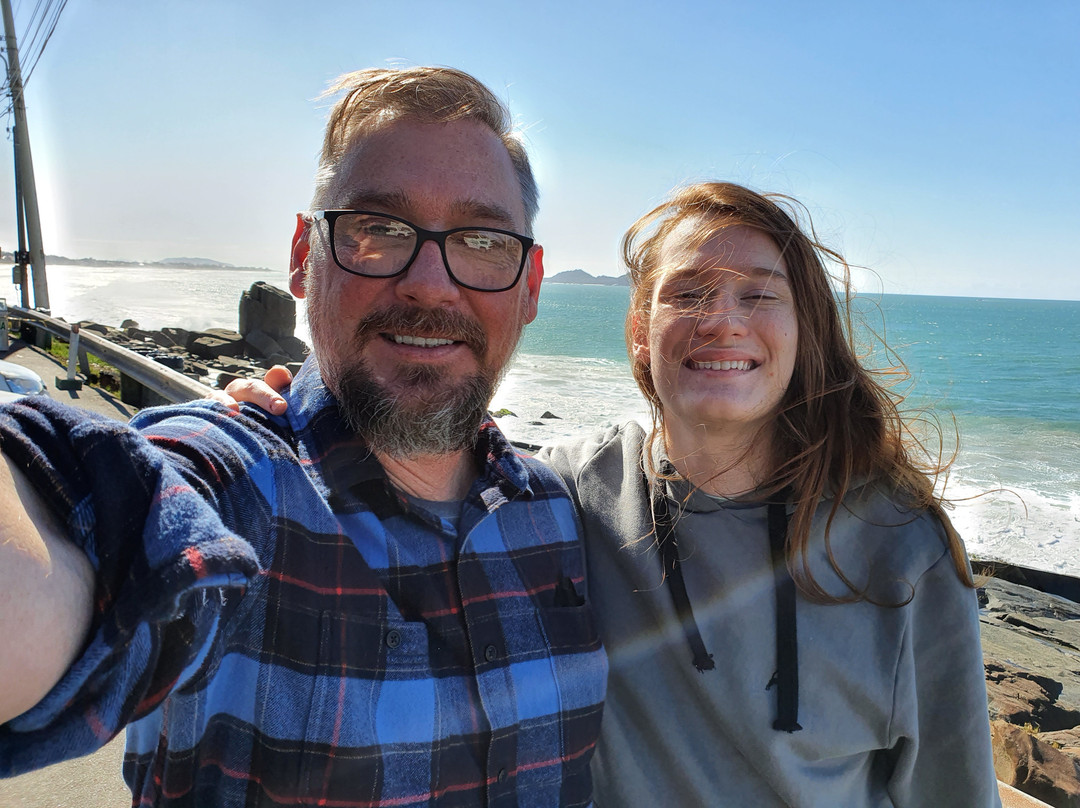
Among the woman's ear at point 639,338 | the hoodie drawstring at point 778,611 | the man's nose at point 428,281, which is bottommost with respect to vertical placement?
the hoodie drawstring at point 778,611

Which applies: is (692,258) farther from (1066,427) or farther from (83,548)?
(1066,427)

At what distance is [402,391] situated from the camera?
171cm

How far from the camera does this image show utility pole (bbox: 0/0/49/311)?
682 inches

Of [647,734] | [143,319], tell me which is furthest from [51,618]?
[143,319]

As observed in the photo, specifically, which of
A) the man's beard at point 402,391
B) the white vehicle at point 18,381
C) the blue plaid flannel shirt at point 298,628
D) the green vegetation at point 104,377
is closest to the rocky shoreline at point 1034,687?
the blue plaid flannel shirt at point 298,628

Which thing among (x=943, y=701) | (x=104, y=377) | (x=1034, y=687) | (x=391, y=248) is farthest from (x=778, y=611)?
(x=104, y=377)

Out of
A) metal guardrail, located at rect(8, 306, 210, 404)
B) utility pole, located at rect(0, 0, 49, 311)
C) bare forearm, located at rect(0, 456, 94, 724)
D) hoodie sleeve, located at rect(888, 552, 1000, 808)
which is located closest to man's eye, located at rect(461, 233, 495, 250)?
bare forearm, located at rect(0, 456, 94, 724)

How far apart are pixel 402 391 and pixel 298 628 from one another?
1.96 feet

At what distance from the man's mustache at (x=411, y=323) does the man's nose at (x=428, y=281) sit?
0.09 ft

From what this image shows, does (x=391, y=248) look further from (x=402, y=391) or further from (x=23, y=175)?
(x=23, y=175)

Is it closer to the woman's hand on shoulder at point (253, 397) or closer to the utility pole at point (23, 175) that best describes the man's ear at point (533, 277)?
the woman's hand on shoulder at point (253, 397)

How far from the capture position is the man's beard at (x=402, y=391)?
5.52 ft

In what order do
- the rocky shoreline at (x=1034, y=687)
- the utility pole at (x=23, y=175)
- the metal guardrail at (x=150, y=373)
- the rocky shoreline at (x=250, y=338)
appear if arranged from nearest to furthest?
the metal guardrail at (x=150, y=373) → the rocky shoreline at (x=1034, y=687) → the utility pole at (x=23, y=175) → the rocky shoreline at (x=250, y=338)

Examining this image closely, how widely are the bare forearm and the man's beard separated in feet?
2.73
